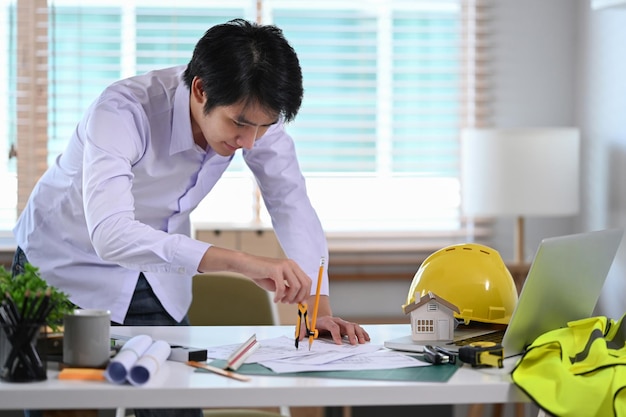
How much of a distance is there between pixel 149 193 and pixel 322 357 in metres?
0.69

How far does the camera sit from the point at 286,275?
5.16 ft

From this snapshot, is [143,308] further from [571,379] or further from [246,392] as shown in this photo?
[571,379]

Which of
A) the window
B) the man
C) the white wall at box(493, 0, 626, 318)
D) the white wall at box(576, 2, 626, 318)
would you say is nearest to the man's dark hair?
the man

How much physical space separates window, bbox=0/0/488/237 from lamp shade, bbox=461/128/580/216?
58 cm

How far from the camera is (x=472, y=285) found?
71.7 inches

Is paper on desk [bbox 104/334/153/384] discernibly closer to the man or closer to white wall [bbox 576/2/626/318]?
the man

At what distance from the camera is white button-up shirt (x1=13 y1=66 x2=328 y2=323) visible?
190cm

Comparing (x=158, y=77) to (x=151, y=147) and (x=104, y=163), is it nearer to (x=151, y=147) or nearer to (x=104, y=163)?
(x=151, y=147)

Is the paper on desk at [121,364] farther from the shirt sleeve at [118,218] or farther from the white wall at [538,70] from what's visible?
the white wall at [538,70]

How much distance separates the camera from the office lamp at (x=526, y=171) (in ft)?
11.3

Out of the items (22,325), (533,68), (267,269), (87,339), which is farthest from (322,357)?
(533,68)

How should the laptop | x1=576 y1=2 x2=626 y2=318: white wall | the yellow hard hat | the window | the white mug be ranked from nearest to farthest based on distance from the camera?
the white mug, the laptop, the yellow hard hat, x1=576 y1=2 x2=626 y2=318: white wall, the window

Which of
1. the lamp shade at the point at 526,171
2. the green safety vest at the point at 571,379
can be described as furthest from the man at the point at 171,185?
the lamp shade at the point at 526,171

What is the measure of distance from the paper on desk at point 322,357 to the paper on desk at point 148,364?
115 mm
